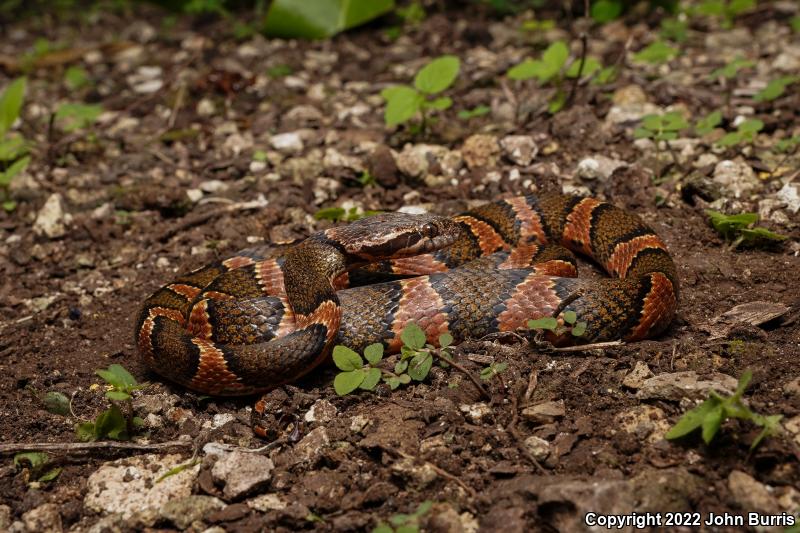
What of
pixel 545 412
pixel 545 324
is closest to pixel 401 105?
pixel 545 324

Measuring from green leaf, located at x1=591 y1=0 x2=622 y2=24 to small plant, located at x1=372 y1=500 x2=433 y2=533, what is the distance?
305 inches

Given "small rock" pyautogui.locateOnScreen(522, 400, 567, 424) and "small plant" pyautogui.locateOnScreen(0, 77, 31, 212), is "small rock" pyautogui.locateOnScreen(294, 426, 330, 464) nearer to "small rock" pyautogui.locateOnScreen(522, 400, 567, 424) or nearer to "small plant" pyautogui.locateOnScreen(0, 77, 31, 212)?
"small rock" pyautogui.locateOnScreen(522, 400, 567, 424)

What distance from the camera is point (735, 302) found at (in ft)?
17.5

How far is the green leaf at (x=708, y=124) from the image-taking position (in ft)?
23.9

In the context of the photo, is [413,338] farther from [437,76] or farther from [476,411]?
[437,76]

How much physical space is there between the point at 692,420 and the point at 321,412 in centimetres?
213

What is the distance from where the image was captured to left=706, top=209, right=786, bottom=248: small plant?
230 inches

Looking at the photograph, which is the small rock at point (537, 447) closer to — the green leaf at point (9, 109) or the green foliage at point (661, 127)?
the green foliage at point (661, 127)

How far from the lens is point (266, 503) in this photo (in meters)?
4.11

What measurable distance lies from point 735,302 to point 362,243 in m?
2.66

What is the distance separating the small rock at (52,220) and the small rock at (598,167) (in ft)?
15.8

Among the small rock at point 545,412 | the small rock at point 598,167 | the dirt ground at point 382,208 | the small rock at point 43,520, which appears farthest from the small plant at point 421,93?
the small rock at point 43,520

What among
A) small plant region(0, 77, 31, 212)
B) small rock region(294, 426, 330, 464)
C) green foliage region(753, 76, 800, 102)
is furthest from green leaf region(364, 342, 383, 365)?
green foliage region(753, 76, 800, 102)

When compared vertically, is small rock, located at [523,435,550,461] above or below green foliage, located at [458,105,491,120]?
below
